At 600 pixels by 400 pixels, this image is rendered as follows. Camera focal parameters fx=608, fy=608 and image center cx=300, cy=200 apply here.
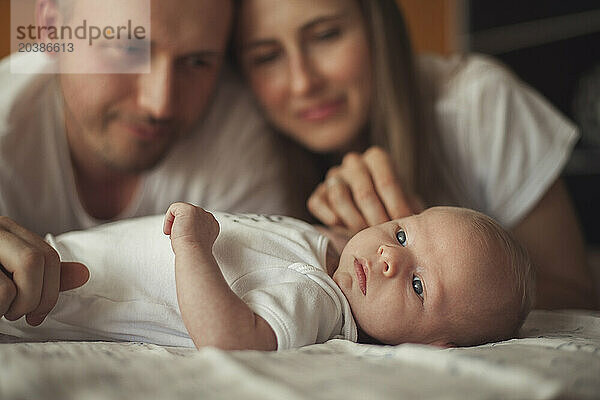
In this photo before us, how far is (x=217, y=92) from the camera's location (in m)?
1.62

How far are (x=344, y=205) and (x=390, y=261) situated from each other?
1.12ft

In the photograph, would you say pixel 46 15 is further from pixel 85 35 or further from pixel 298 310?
pixel 298 310

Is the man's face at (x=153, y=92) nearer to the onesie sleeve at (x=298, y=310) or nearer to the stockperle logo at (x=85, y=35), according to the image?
the stockperle logo at (x=85, y=35)

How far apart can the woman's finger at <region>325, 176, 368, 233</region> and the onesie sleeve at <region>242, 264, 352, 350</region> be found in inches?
11.9

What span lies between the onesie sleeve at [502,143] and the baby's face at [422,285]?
683 millimetres

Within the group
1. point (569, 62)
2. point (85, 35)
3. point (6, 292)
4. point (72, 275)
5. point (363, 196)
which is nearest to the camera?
point (6, 292)

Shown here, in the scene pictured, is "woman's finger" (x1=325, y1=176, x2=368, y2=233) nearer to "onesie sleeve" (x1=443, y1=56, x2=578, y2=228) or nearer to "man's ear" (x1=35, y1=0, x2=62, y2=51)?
"onesie sleeve" (x1=443, y1=56, x2=578, y2=228)

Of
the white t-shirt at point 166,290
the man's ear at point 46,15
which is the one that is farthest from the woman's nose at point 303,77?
the white t-shirt at point 166,290

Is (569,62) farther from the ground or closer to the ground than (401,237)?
farther from the ground

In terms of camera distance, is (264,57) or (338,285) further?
(264,57)

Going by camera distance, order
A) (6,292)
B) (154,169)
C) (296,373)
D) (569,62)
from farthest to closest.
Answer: (569,62), (154,169), (6,292), (296,373)

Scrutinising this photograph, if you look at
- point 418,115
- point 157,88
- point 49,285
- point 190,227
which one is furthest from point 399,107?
point 49,285

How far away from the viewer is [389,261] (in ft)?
2.69

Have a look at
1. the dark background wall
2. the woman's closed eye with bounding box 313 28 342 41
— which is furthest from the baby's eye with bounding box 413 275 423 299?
the dark background wall
